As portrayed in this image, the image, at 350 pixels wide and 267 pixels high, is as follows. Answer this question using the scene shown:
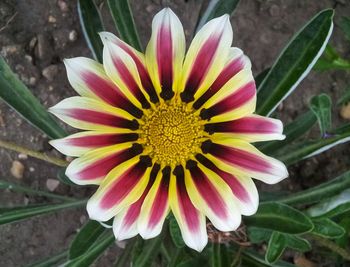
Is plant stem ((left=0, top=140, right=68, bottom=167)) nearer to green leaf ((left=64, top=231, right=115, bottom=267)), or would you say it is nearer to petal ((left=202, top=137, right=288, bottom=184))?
green leaf ((left=64, top=231, right=115, bottom=267))

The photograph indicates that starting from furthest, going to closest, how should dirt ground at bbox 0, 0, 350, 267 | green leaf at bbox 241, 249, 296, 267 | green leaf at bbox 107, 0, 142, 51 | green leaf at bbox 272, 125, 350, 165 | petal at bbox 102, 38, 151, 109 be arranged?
dirt ground at bbox 0, 0, 350, 267
green leaf at bbox 241, 249, 296, 267
green leaf at bbox 107, 0, 142, 51
green leaf at bbox 272, 125, 350, 165
petal at bbox 102, 38, 151, 109

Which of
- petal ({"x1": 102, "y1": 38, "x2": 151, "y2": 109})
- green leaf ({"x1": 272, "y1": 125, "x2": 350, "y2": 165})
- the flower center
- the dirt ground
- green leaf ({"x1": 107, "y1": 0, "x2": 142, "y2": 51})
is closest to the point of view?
petal ({"x1": 102, "y1": 38, "x2": 151, "y2": 109})

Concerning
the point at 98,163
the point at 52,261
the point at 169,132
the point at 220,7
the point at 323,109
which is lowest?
the point at 52,261

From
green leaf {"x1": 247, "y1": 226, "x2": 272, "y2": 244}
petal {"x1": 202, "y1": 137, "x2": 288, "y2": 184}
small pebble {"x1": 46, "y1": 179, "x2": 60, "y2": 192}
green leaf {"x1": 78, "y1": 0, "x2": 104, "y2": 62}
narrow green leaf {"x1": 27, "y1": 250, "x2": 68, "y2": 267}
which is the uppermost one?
green leaf {"x1": 78, "y1": 0, "x2": 104, "y2": 62}

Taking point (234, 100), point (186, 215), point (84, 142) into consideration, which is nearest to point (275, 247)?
point (186, 215)

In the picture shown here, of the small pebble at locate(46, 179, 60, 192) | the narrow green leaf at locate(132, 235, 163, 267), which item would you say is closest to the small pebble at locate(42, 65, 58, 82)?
the small pebble at locate(46, 179, 60, 192)

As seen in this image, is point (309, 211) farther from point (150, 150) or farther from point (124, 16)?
point (124, 16)

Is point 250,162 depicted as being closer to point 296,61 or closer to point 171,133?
point 171,133

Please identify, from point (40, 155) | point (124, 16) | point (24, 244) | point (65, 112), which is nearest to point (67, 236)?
point (24, 244)
